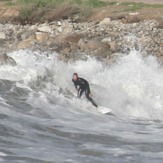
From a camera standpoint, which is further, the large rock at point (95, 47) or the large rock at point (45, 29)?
the large rock at point (45, 29)

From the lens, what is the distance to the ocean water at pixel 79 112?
1287cm

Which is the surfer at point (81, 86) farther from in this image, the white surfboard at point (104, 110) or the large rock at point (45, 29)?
the large rock at point (45, 29)

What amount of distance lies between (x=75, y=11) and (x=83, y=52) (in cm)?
965

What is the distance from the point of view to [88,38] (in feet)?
94.6

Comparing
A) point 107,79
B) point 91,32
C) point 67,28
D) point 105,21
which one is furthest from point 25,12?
point 107,79

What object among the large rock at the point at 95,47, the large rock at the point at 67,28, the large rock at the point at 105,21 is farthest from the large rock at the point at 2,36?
the large rock at the point at 105,21

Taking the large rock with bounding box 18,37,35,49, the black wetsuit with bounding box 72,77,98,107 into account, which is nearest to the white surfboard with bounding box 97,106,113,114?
the black wetsuit with bounding box 72,77,98,107

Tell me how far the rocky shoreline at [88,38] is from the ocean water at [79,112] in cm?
91

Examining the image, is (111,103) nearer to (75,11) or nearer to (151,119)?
(151,119)

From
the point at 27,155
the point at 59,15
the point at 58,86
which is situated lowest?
the point at 27,155

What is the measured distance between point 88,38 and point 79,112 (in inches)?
420

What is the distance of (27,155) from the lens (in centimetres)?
1216

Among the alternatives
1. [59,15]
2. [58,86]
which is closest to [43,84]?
[58,86]

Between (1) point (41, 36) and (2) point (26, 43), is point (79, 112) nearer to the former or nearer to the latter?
(2) point (26, 43)
